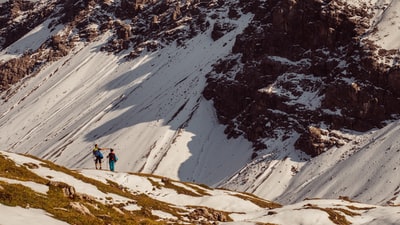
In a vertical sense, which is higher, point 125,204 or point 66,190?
point 66,190

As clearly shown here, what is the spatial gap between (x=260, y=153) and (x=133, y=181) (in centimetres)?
12184

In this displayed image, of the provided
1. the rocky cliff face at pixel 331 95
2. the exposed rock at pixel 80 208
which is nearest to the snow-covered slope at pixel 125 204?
the exposed rock at pixel 80 208

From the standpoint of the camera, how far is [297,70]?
654 ft

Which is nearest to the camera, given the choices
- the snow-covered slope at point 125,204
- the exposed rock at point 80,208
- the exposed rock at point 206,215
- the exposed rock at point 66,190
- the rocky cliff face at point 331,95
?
the snow-covered slope at point 125,204

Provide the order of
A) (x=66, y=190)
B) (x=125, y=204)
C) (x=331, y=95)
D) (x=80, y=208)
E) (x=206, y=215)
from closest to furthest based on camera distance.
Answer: (x=80, y=208), (x=66, y=190), (x=125, y=204), (x=206, y=215), (x=331, y=95)

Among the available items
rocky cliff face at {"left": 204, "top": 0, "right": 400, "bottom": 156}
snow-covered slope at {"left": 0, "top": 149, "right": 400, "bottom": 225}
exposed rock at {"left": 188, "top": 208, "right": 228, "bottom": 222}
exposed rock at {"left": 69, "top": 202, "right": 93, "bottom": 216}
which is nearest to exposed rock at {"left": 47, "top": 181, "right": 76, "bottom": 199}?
snow-covered slope at {"left": 0, "top": 149, "right": 400, "bottom": 225}

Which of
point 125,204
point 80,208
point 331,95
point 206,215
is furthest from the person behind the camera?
point 331,95

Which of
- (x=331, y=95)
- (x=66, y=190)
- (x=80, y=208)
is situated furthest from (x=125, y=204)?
(x=331, y=95)

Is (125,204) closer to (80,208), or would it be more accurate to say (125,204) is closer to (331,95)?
(80,208)

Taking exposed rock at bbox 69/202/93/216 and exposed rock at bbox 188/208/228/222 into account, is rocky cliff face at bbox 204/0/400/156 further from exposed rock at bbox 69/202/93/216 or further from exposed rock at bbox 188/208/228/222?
exposed rock at bbox 69/202/93/216

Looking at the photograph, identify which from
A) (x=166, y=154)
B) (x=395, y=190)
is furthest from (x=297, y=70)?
(x=395, y=190)

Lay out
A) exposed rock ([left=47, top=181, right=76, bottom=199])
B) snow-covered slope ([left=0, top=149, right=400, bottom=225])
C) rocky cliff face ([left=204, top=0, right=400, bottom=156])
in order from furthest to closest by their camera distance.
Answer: rocky cliff face ([left=204, top=0, right=400, bottom=156]), exposed rock ([left=47, top=181, right=76, bottom=199]), snow-covered slope ([left=0, top=149, right=400, bottom=225])

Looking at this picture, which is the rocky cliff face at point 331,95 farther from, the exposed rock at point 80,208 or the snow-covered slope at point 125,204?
the exposed rock at point 80,208

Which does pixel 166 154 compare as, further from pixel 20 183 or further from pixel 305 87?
Result: pixel 20 183
